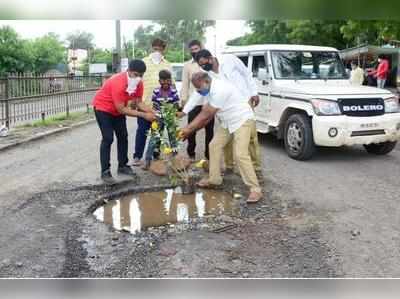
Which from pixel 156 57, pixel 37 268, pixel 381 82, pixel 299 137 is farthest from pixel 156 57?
pixel 381 82

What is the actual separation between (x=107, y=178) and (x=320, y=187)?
2.01 meters

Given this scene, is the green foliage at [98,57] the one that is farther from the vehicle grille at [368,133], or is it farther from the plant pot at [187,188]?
the vehicle grille at [368,133]

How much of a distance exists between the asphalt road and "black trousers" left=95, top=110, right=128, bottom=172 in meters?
0.27

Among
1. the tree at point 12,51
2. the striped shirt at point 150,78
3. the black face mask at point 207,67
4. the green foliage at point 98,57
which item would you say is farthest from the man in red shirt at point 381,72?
the tree at point 12,51

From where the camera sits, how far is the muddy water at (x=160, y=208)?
351 centimetres

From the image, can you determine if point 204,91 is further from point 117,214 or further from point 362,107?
point 362,107

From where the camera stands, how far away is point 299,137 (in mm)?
5262

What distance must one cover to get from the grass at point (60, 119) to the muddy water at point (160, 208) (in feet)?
7.43

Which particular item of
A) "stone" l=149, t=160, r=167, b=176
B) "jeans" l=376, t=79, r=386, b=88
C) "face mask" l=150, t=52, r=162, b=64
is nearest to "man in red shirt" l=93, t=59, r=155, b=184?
"face mask" l=150, t=52, r=162, b=64

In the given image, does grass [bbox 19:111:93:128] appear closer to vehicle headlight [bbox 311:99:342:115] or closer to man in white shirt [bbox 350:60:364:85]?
vehicle headlight [bbox 311:99:342:115]

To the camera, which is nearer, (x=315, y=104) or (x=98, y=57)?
(x=98, y=57)

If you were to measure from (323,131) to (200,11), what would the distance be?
145 inches

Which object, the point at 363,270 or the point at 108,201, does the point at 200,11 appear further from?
the point at 108,201

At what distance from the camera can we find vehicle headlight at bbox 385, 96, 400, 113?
5176 mm
